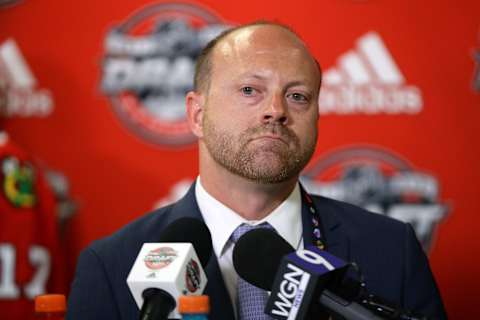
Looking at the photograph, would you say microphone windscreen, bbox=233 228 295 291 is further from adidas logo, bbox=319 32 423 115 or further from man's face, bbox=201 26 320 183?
adidas logo, bbox=319 32 423 115

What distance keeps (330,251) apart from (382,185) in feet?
2.69

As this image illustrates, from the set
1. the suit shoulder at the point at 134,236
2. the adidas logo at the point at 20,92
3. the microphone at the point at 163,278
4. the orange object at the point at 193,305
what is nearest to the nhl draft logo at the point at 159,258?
the microphone at the point at 163,278

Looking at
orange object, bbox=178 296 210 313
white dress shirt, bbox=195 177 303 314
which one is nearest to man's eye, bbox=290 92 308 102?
white dress shirt, bbox=195 177 303 314

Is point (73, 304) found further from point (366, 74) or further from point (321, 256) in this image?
point (366, 74)

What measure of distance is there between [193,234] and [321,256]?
0.86 ft

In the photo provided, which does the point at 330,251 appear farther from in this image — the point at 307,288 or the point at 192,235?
the point at 307,288

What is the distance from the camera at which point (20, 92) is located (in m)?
2.31

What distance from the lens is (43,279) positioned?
215cm

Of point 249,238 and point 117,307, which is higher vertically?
point 249,238

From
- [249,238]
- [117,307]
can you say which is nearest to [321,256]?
[249,238]

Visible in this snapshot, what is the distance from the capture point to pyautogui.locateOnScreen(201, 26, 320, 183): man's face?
4.38 ft

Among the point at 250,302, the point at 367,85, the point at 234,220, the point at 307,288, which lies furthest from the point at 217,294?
the point at 367,85

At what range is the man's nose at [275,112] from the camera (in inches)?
52.0

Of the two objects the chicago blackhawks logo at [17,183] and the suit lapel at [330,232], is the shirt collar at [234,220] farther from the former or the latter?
the chicago blackhawks logo at [17,183]
